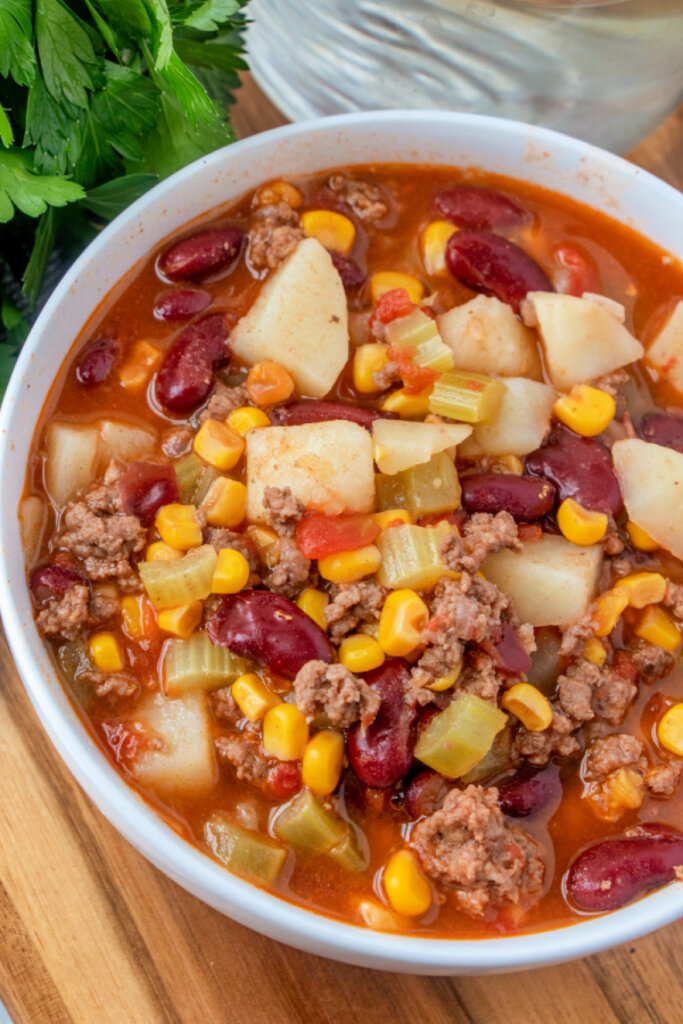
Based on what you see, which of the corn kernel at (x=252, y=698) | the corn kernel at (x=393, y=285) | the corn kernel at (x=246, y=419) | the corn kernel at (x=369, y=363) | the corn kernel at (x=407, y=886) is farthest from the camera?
the corn kernel at (x=393, y=285)

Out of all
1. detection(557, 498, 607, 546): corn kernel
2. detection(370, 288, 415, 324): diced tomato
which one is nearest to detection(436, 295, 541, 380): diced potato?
detection(370, 288, 415, 324): diced tomato

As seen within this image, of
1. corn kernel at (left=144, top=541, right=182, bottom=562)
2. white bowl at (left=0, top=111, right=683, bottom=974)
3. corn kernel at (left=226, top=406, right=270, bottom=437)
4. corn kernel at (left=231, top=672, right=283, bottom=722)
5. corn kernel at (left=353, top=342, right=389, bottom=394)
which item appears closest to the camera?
white bowl at (left=0, top=111, right=683, bottom=974)

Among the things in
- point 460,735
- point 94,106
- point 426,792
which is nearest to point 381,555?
point 460,735

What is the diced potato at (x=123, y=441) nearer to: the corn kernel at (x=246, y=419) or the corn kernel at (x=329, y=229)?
the corn kernel at (x=246, y=419)

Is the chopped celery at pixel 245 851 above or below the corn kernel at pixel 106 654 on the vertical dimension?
below

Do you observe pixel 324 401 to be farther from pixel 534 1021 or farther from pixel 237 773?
pixel 534 1021

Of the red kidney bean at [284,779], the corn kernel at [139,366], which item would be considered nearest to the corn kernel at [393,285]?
the corn kernel at [139,366]

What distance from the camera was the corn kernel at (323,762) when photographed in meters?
2.88

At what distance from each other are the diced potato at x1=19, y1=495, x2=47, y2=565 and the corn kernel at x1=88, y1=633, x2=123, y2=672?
0.32 m

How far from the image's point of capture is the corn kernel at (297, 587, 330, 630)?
3049 mm

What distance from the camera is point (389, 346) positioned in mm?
3307

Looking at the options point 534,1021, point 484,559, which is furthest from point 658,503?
point 534,1021

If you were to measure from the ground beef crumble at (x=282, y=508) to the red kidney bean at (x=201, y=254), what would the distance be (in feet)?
2.54

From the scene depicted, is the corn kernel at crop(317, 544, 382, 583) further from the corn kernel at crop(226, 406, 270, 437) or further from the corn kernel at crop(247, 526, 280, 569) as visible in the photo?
the corn kernel at crop(226, 406, 270, 437)
